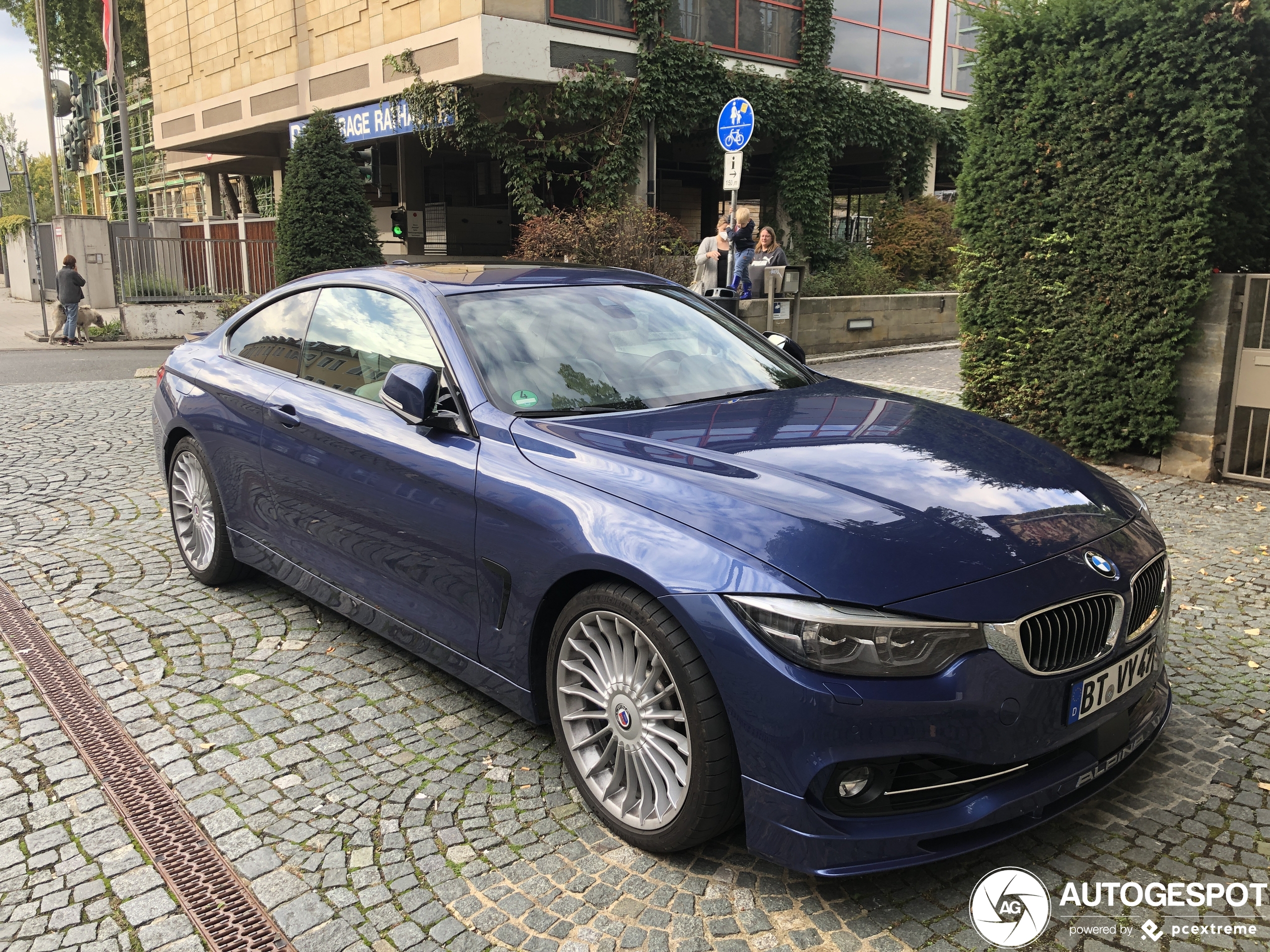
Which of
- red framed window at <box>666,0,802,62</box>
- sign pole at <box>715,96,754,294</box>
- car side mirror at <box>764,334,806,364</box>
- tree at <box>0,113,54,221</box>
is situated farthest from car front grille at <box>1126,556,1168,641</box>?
tree at <box>0,113,54,221</box>

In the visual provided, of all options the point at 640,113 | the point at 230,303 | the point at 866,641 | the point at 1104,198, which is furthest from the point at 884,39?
the point at 866,641

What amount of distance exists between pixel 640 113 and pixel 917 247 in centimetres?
617

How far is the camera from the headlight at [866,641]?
2445 mm

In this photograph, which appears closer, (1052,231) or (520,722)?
(520,722)

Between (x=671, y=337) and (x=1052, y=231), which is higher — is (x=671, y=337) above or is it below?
below

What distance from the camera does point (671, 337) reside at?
13.6 ft

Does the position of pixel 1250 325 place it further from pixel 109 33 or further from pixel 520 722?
pixel 109 33

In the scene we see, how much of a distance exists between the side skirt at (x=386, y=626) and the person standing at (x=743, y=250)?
9516 mm

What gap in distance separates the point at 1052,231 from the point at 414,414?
629 cm

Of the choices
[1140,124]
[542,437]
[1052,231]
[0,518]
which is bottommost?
[0,518]

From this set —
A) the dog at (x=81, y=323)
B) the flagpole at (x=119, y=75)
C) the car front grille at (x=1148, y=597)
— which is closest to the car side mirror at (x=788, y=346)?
the car front grille at (x=1148, y=597)

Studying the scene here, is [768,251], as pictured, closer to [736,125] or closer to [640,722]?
[736,125]

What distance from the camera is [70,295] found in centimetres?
2158

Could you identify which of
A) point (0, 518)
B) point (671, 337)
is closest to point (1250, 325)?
point (671, 337)
